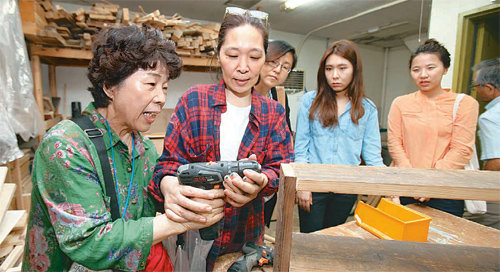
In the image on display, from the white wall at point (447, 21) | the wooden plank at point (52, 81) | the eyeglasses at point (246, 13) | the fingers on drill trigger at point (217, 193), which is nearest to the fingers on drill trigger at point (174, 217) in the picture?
the fingers on drill trigger at point (217, 193)

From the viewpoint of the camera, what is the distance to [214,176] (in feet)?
2.72

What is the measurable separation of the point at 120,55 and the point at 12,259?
1753mm

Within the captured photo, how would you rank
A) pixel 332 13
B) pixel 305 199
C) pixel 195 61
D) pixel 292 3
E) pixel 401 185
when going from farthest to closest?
1. pixel 332 13
2. pixel 292 3
3. pixel 195 61
4. pixel 305 199
5. pixel 401 185

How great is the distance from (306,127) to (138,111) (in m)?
1.18

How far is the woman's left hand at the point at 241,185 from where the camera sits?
84 centimetres

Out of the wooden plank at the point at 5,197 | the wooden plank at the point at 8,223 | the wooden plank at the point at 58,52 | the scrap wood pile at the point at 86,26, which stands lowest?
the wooden plank at the point at 8,223

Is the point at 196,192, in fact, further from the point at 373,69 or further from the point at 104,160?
the point at 373,69

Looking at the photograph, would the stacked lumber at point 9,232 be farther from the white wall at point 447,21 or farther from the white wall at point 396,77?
the white wall at point 396,77

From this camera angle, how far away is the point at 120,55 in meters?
0.93

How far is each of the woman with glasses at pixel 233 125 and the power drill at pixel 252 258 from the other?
11 centimetres

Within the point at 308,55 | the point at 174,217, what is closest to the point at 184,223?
the point at 174,217

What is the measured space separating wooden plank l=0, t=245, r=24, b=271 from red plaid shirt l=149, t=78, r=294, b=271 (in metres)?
1.44

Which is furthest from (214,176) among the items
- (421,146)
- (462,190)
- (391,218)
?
(421,146)

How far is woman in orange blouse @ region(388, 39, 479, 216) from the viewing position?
5.86 ft
